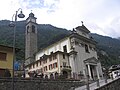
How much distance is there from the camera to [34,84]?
22.8m

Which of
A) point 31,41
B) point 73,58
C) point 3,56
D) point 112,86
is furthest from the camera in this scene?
point 31,41

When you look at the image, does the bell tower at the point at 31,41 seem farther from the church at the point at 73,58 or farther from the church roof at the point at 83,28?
the church roof at the point at 83,28

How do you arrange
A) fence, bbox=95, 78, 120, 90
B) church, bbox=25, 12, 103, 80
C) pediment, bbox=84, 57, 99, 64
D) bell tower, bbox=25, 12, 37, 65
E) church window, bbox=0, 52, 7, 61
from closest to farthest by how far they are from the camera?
1. fence, bbox=95, 78, 120, 90
2. church window, bbox=0, 52, 7, 61
3. church, bbox=25, 12, 103, 80
4. pediment, bbox=84, 57, 99, 64
5. bell tower, bbox=25, 12, 37, 65

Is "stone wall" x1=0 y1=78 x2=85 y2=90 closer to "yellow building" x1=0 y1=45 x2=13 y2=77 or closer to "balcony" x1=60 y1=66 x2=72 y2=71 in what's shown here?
"yellow building" x1=0 y1=45 x2=13 y2=77

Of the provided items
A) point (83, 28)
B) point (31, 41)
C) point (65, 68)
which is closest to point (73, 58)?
point (65, 68)

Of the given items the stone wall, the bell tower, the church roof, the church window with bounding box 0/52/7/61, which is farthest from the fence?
the bell tower

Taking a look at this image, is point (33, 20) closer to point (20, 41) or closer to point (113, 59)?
point (20, 41)

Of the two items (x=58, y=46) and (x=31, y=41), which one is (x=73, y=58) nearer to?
(x=58, y=46)

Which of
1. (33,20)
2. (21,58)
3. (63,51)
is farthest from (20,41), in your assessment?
(63,51)

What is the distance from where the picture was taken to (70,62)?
147 feet

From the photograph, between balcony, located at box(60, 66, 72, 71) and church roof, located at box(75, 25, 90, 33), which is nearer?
balcony, located at box(60, 66, 72, 71)

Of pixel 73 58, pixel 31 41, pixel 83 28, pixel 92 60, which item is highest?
pixel 83 28

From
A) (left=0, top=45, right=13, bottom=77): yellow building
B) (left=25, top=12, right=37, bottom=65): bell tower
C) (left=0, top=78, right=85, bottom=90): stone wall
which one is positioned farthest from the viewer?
(left=25, top=12, right=37, bottom=65): bell tower

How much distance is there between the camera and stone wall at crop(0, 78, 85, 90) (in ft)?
68.1
